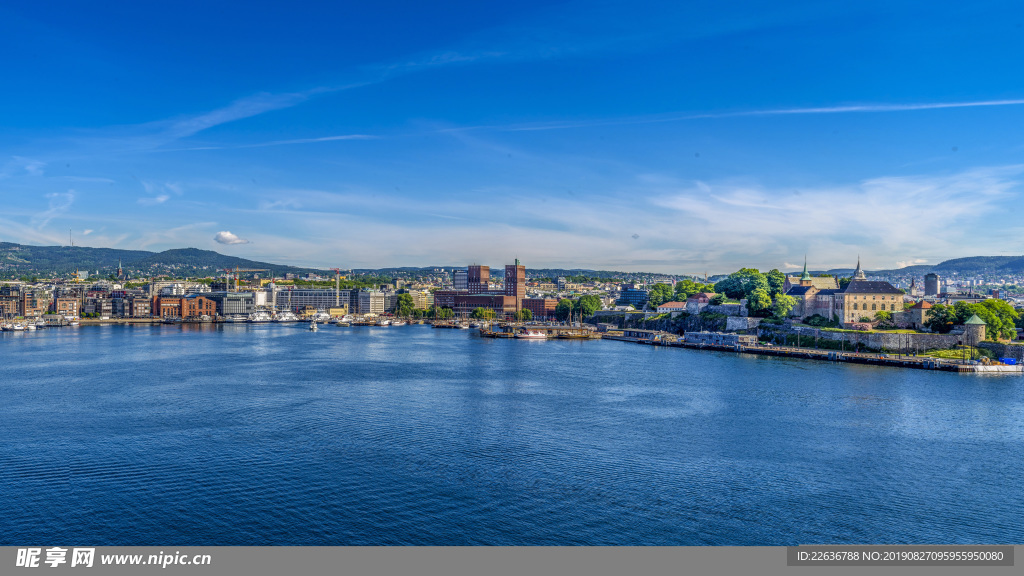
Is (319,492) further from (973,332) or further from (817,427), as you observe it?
(973,332)

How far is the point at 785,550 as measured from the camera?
33.6ft

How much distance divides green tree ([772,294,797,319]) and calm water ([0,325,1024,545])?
21.3 m

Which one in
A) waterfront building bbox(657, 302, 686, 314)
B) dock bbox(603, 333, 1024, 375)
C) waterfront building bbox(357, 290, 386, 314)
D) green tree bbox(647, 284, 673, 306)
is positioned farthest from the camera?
waterfront building bbox(357, 290, 386, 314)

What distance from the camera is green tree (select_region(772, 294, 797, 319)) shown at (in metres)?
56.0

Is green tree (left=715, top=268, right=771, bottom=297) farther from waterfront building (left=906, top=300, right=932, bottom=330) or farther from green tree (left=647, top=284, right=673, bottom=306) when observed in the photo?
green tree (left=647, top=284, right=673, bottom=306)

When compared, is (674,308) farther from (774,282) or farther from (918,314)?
(918,314)

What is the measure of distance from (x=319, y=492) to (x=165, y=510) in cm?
306

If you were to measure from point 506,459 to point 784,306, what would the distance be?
1728 inches

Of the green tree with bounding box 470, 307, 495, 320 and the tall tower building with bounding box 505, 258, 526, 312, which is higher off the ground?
the tall tower building with bounding box 505, 258, 526, 312


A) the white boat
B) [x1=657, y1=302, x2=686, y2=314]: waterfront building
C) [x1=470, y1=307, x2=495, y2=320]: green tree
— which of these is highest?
[x1=657, y1=302, x2=686, y2=314]: waterfront building

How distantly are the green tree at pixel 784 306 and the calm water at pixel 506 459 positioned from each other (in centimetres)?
2131

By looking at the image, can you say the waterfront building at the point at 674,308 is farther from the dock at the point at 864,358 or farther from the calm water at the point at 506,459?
the calm water at the point at 506,459

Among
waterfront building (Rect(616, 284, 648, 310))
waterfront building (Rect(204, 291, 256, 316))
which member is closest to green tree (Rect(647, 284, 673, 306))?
waterfront building (Rect(616, 284, 648, 310))

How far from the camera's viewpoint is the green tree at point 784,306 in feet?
184
